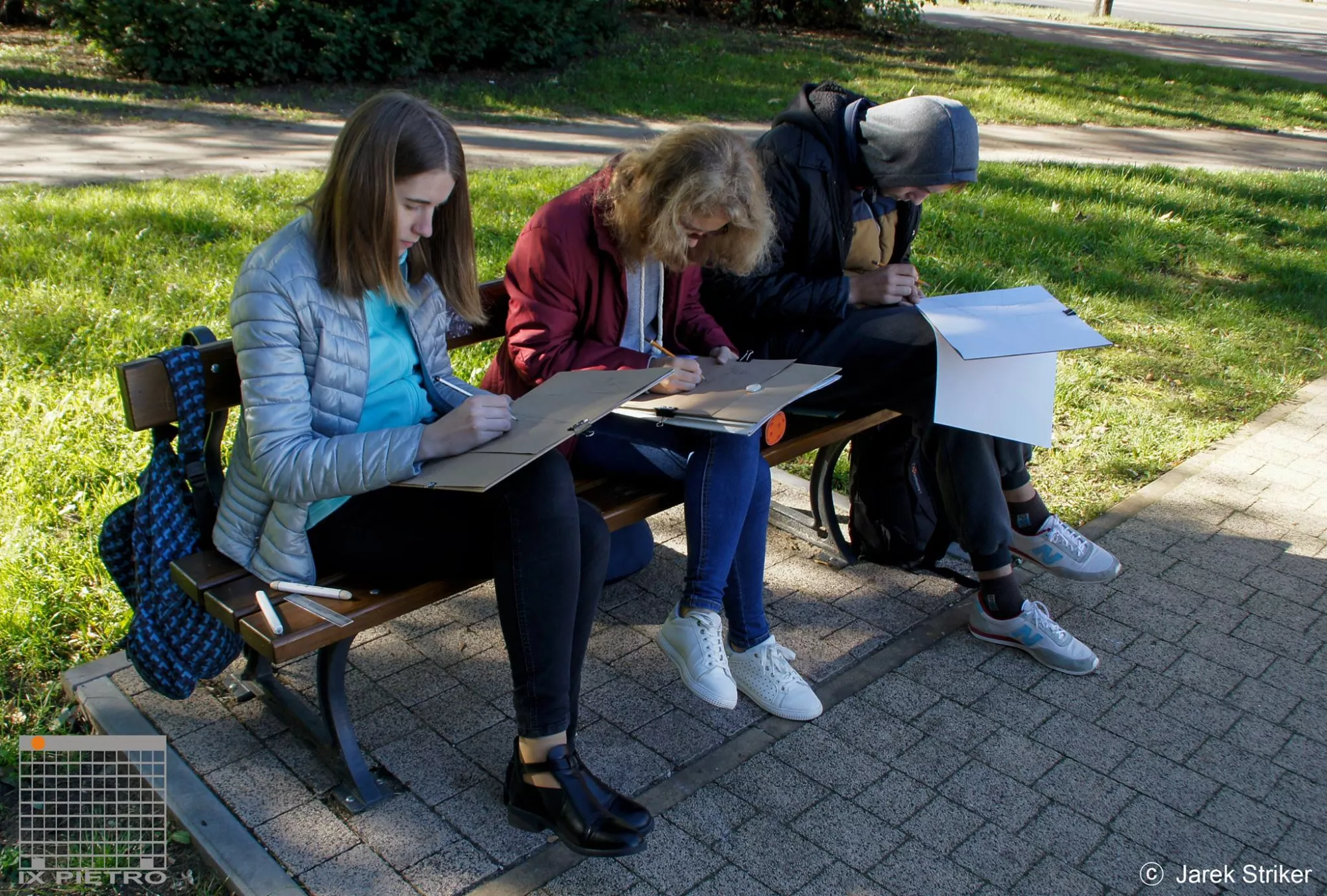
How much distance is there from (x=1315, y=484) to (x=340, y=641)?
151 inches

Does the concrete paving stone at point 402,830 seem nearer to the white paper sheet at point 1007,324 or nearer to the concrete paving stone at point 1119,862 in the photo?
the concrete paving stone at point 1119,862

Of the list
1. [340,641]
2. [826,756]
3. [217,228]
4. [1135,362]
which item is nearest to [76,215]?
[217,228]

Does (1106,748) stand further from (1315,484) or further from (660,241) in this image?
(1315,484)

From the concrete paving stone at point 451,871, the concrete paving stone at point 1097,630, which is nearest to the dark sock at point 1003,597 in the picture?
the concrete paving stone at point 1097,630

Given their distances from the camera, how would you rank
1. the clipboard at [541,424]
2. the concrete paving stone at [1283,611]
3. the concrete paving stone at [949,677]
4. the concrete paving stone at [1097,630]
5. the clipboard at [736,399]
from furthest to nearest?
the concrete paving stone at [1283,611]
the concrete paving stone at [1097,630]
the concrete paving stone at [949,677]
the clipboard at [736,399]
the clipboard at [541,424]

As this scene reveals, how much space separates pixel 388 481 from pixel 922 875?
142 cm

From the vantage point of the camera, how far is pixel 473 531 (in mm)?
2516

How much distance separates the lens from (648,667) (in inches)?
128

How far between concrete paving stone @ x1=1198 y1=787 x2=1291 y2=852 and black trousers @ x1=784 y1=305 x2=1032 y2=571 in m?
0.83

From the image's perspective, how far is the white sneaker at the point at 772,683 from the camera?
3031 mm

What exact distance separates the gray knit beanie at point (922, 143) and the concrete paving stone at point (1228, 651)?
153cm

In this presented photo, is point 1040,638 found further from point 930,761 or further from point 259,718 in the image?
point 259,718

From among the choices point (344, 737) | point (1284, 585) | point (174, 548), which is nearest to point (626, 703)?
point (344, 737)

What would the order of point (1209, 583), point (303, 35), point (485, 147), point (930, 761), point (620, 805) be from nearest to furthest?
point (620, 805) → point (930, 761) → point (1209, 583) → point (485, 147) → point (303, 35)
